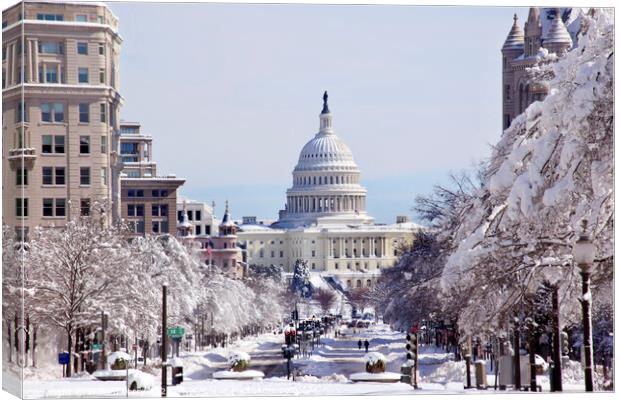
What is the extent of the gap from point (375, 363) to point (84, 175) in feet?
43.5

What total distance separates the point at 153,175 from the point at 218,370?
20.2 feet

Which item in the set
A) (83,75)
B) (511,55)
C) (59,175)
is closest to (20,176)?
(59,175)

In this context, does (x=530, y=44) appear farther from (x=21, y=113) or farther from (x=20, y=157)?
(x=20, y=157)

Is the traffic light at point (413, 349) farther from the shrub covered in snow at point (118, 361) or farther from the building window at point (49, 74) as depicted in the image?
the building window at point (49, 74)

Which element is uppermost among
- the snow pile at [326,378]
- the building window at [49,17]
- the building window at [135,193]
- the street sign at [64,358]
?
the building window at [49,17]

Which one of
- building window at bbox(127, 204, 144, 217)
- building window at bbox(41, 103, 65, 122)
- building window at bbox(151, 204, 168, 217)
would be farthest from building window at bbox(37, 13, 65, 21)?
building window at bbox(127, 204, 144, 217)

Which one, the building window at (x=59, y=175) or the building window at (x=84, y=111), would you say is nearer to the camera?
the building window at (x=59, y=175)

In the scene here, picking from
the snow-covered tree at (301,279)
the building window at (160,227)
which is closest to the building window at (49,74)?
A: the building window at (160,227)

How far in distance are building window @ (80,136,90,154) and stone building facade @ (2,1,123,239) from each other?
0.14ft

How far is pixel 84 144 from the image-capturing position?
52.5m

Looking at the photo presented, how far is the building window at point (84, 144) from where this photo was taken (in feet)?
171

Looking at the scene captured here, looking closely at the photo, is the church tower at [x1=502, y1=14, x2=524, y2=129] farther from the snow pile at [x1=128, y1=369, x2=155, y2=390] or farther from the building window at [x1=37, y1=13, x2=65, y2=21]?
the snow pile at [x1=128, y1=369, x2=155, y2=390]

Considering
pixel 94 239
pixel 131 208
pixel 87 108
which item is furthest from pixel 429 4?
pixel 131 208

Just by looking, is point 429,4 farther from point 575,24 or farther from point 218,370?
point 218,370
